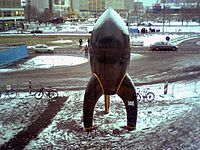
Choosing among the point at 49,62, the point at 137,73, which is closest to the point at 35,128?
the point at 137,73

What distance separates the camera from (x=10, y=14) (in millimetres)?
109312

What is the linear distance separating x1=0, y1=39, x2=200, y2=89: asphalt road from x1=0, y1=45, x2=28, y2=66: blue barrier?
5.58 meters

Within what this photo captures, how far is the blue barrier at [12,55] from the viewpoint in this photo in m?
38.2

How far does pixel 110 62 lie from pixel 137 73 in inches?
706

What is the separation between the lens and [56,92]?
24672 mm

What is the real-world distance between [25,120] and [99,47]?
792 centimetres

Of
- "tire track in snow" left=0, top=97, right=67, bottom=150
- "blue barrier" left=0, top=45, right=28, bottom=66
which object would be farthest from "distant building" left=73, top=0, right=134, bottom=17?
"tire track in snow" left=0, top=97, right=67, bottom=150

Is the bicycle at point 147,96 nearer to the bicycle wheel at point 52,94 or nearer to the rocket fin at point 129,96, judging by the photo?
the bicycle wheel at point 52,94

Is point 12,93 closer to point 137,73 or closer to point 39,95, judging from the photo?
point 39,95

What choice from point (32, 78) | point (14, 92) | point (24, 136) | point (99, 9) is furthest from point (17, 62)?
point (99, 9)

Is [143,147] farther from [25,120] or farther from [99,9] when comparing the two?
[99,9]

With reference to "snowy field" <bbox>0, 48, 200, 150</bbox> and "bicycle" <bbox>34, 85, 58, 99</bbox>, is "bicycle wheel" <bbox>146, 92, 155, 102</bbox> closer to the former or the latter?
"snowy field" <bbox>0, 48, 200, 150</bbox>

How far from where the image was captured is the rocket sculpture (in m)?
14.2

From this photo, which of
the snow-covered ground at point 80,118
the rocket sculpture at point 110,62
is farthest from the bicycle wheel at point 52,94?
the rocket sculpture at point 110,62
